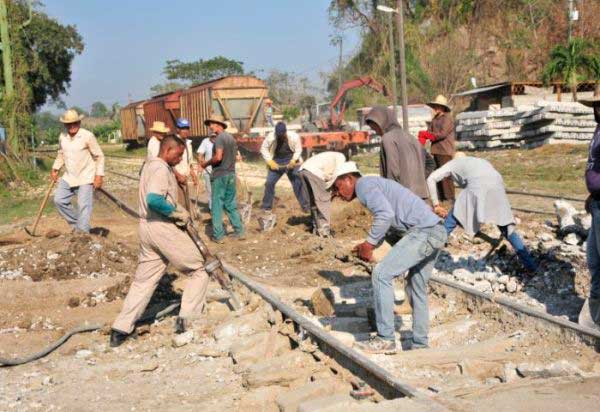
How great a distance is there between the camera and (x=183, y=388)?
596 centimetres

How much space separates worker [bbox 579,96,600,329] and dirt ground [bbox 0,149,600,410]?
0.54 m

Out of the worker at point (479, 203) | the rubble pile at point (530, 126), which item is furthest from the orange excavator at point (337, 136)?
the worker at point (479, 203)

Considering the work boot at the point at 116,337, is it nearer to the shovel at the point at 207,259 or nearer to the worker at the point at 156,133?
the shovel at the point at 207,259

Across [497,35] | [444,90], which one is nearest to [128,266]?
[444,90]

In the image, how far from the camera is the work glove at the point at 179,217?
684 cm

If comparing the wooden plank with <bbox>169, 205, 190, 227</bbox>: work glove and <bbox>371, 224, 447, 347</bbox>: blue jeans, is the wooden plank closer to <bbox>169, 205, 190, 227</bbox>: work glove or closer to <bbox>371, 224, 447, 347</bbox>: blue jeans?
<bbox>169, 205, 190, 227</bbox>: work glove

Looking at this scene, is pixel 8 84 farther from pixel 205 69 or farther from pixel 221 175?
pixel 205 69

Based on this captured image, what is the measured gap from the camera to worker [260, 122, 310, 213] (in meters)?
12.7

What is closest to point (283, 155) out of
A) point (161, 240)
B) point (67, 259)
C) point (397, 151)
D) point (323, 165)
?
point (323, 165)

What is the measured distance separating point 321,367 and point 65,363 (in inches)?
94.2

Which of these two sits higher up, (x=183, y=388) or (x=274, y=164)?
(x=274, y=164)

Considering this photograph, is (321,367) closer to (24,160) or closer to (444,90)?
(24,160)

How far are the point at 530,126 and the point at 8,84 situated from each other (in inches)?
668

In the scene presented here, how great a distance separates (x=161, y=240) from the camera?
6.97m
